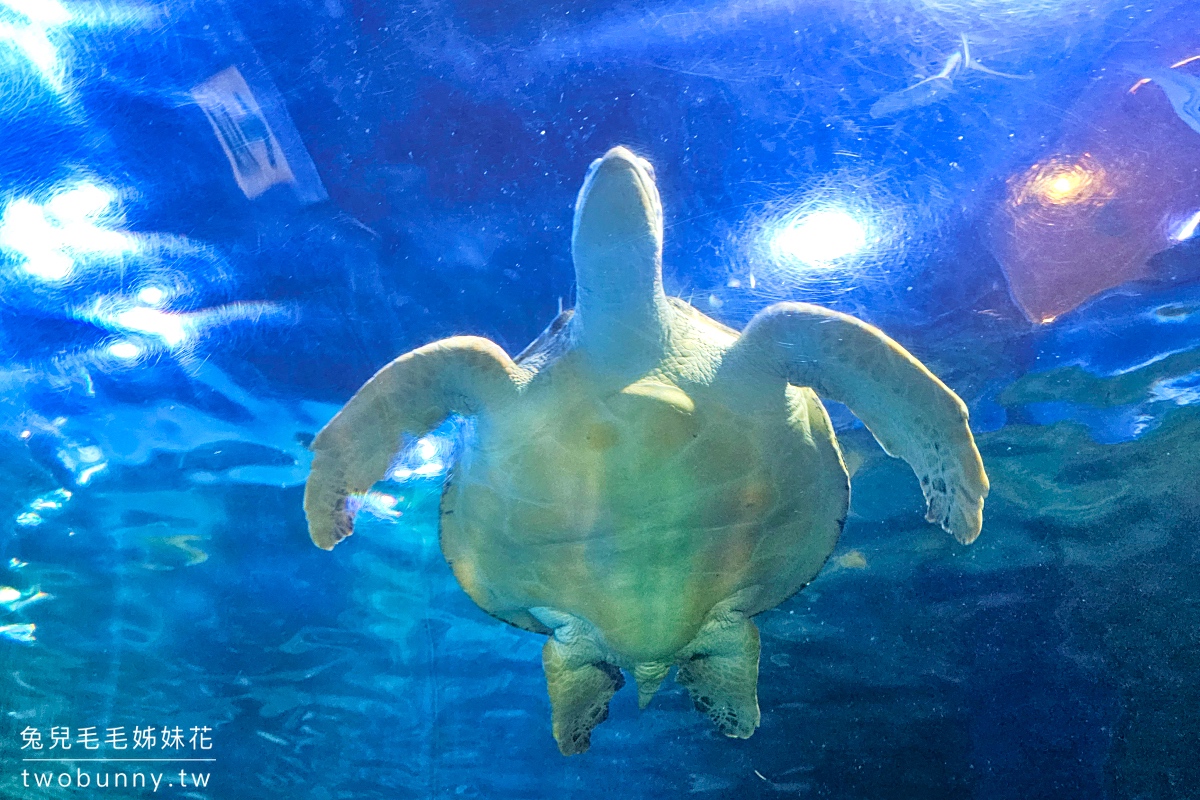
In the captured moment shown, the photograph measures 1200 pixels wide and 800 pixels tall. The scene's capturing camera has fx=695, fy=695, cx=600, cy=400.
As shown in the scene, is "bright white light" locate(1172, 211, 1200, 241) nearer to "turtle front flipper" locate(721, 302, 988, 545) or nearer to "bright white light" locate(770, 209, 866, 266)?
"bright white light" locate(770, 209, 866, 266)

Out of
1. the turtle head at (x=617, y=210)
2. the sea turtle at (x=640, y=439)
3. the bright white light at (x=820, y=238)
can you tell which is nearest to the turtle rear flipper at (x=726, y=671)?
the sea turtle at (x=640, y=439)

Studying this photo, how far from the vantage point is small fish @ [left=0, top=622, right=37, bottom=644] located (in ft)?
45.5

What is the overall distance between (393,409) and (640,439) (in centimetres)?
143

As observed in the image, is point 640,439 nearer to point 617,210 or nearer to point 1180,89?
point 617,210

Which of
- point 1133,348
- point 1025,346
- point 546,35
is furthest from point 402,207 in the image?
point 1133,348

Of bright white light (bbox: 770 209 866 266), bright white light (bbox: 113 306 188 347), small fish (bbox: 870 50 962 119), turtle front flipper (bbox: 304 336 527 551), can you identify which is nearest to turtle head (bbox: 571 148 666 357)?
turtle front flipper (bbox: 304 336 527 551)

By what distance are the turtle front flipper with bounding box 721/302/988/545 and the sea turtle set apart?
0.01 m

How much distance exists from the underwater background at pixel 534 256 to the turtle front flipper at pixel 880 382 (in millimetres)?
1085

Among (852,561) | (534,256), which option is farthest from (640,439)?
(852,561)

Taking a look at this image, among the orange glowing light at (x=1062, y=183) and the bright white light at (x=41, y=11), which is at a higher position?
the bright white light at (x=41, y=11)

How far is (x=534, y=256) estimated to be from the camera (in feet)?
16.3

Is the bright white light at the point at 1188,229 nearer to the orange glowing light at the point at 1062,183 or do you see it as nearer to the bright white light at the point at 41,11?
the orange glowing light at the point at 1062,183

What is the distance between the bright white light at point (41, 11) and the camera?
12.9 ft

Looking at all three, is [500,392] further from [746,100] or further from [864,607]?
[864,607]
